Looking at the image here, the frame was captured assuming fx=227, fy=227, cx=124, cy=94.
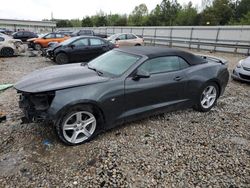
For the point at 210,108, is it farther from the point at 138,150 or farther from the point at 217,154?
the point at 138,150

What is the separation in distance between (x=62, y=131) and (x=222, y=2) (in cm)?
4976

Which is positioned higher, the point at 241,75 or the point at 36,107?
the point at 36,107

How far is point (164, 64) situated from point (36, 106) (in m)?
2.41

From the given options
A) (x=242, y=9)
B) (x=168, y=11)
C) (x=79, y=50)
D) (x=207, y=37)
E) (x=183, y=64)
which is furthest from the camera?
(x=168, y=11)

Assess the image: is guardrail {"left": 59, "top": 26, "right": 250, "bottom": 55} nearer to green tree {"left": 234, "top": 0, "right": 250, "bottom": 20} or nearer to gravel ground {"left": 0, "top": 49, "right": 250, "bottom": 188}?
gravel ground {"left": 0, "top": 49, "right": 250, "bottom": 188}

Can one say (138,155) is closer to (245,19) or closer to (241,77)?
(241,77)

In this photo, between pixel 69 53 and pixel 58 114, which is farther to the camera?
pixel 69 53

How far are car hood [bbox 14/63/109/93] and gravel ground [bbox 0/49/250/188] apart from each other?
2.84 feet

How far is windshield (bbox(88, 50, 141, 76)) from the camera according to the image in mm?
4023

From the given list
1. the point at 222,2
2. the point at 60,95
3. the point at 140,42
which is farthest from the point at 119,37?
the point at 222,2

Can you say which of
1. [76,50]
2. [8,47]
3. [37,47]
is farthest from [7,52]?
[76,50]

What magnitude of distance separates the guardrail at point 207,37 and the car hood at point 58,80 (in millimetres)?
14736

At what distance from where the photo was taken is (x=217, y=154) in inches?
137

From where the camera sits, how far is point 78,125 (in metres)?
3.57
